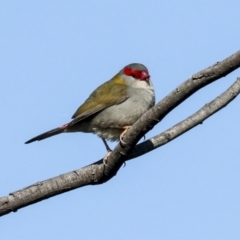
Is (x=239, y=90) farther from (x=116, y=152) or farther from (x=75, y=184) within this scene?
(x=75, y=184)

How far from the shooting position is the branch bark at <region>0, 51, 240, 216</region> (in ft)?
14.9

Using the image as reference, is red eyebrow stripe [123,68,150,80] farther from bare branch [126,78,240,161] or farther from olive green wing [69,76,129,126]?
bare branch [126,78,240,161]

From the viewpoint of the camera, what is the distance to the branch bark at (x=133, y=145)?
178 inches

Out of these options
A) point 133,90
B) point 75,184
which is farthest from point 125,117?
point 75,184

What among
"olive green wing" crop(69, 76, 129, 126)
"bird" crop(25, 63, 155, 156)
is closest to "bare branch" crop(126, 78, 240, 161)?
"bird" crop(25, 63, 155, 156)

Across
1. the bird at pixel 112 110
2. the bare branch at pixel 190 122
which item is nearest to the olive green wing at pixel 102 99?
the bird at pixel 112 110

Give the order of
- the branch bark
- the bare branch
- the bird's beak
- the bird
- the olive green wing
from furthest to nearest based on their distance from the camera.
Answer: the bird's beak < the olive green wing < the bird < the bare branch < the branch bark

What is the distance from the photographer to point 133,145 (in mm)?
5223

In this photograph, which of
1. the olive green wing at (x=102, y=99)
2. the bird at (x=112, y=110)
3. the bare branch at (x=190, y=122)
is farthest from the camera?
the olive green wing at (x=102, y=99)

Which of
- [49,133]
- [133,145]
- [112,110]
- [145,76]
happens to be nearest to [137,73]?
[145,76]

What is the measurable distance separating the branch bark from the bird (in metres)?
1.69

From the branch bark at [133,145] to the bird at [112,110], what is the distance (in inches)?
66.4

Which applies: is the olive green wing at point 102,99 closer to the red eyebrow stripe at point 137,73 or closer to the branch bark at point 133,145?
the red eyebrow stripe at point 137,73

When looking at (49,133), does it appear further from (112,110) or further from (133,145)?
(133,145)
